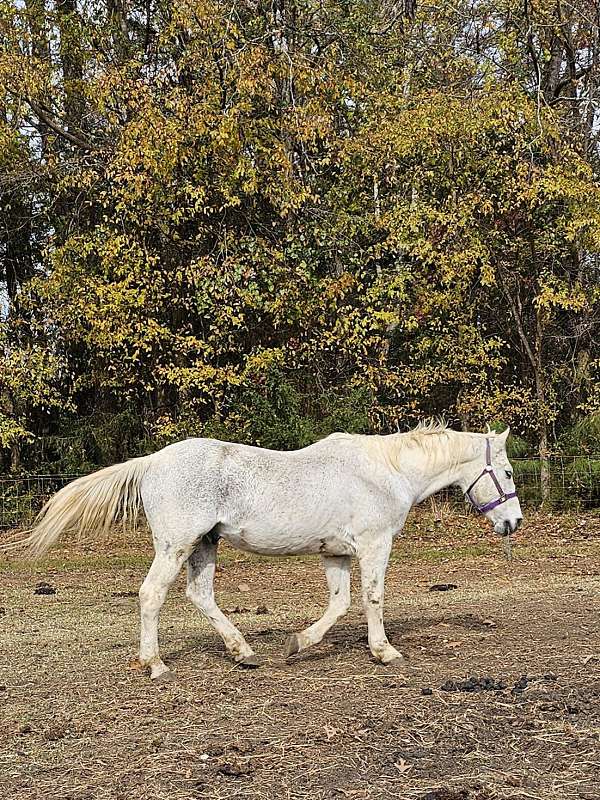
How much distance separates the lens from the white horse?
6848 mm

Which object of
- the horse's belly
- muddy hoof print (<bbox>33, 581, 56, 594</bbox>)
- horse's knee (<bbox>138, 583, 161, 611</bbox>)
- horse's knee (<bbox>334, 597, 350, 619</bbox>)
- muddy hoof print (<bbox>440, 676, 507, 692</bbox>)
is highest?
the horse's belly

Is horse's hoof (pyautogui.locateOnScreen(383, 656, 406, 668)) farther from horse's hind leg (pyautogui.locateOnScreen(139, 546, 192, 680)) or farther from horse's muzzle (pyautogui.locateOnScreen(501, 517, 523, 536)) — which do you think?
horse's hind leg (pyautogui.locateOnScreen(139, 546, 192, 680))

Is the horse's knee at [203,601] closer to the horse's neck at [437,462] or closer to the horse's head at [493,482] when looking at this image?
the horse's neck at [437,462]

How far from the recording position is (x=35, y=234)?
19109mm

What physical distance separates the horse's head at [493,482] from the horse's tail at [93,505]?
2.52 metres

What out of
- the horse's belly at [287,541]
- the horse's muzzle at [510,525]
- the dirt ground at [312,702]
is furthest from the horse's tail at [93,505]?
the horse's muzzle at [510,525]

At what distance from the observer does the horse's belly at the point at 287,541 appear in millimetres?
7039

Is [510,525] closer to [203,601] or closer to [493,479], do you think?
[493,479]

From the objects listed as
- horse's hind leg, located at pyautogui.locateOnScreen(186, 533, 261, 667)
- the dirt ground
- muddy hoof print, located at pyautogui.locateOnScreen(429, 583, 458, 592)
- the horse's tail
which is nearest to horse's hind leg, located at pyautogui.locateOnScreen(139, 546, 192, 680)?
the dirt ground

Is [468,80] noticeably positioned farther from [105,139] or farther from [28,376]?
[28,376]

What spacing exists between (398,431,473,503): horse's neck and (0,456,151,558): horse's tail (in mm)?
2028

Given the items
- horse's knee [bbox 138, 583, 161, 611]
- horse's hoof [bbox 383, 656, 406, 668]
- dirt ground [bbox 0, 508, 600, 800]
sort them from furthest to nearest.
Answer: horse's hoof [bbox 383, 656, 406, 668], horse's knee [bbox 138, 583, 161, 611], dirt ground [bbox 0, 508, 600, 800]

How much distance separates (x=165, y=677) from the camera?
22.0 ft

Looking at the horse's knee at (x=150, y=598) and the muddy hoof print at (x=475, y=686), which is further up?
the horse's knee at (x=150, y=598)
